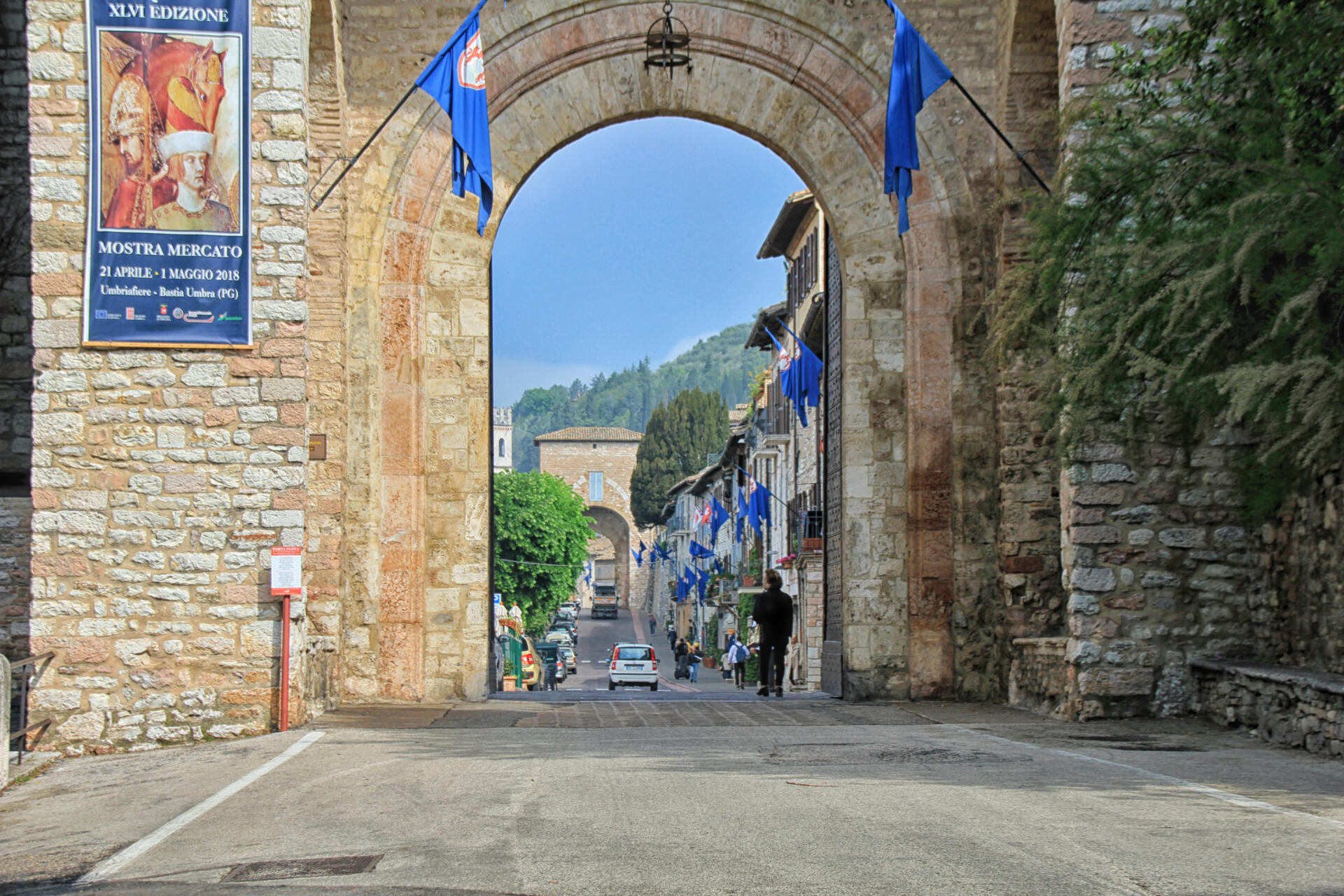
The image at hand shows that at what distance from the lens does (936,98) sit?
1431 cm

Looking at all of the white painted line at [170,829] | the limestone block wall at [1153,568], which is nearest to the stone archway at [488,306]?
the limestone block wall at [1153,568]

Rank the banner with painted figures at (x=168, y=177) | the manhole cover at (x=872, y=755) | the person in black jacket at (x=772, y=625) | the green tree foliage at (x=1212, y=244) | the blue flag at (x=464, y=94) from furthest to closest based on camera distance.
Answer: the person in black jacket at (x=772, y=625) → the blue flag at (x=464, y=94) → the banner with painted figures at (x=168, y=177) → the green tree foliage at (x=1212, y=244) → the manhole cover at (x=872, y=755)

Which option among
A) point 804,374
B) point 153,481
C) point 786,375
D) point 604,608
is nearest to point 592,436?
point 604,608

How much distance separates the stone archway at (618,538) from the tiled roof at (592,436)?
4.71m

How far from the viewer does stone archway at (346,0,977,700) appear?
13.9 m

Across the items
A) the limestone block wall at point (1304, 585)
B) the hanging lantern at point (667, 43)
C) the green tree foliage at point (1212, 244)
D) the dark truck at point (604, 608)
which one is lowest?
the dark truck at point (604, 608)

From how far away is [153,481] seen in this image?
10.8m

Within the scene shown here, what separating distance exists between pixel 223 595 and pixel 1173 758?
654 centimetres

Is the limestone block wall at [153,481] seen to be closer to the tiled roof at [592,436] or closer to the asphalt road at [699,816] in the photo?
the asphalt road at [699,816]

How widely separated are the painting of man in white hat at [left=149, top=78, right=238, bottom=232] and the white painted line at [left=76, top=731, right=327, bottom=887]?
4.12 meters

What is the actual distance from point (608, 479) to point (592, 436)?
3.18 metres

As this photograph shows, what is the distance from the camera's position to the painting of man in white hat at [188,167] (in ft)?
36.0

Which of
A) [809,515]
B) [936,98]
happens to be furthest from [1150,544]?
[809,515]

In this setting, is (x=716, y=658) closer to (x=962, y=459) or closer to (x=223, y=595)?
(x=962, y=459)
